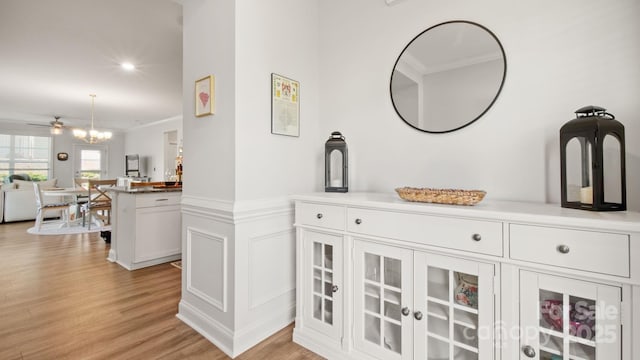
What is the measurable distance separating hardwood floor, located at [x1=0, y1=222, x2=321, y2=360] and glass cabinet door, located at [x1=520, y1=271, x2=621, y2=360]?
46.4 inches

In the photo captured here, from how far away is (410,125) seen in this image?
6.10 feet

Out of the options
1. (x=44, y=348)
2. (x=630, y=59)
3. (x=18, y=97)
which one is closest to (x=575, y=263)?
(x=630, y=59)

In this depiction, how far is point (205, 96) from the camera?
1.96 m

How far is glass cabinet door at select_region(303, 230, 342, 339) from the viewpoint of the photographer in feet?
5.47

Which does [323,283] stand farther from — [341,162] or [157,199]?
[157,199]

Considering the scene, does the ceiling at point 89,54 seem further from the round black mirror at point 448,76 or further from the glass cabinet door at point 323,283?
the glass cabinet door at point 323,283

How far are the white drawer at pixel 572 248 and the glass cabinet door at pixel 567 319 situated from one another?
0.08 m

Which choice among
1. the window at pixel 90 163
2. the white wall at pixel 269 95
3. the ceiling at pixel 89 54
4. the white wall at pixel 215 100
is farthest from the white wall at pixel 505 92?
the window at pixel 90 163

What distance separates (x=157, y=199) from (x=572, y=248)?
384 cm

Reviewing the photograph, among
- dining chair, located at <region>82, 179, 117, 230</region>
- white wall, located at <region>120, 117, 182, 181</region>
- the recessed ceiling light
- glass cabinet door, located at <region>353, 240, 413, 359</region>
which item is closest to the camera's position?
glass cabinet door, located at <region>353, 240, 413, 359</region>

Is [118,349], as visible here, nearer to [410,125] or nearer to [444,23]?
[410,125]

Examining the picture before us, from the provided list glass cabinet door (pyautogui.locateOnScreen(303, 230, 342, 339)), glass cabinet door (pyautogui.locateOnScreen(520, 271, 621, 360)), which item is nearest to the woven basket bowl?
glass cabinet door (pyautogui.locateOnScreen(520, 271, 621, 360))

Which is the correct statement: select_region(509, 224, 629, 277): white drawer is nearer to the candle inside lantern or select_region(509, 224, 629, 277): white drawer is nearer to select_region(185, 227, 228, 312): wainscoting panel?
the candle inside lantern

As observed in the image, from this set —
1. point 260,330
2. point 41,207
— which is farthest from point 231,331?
point 41,207
